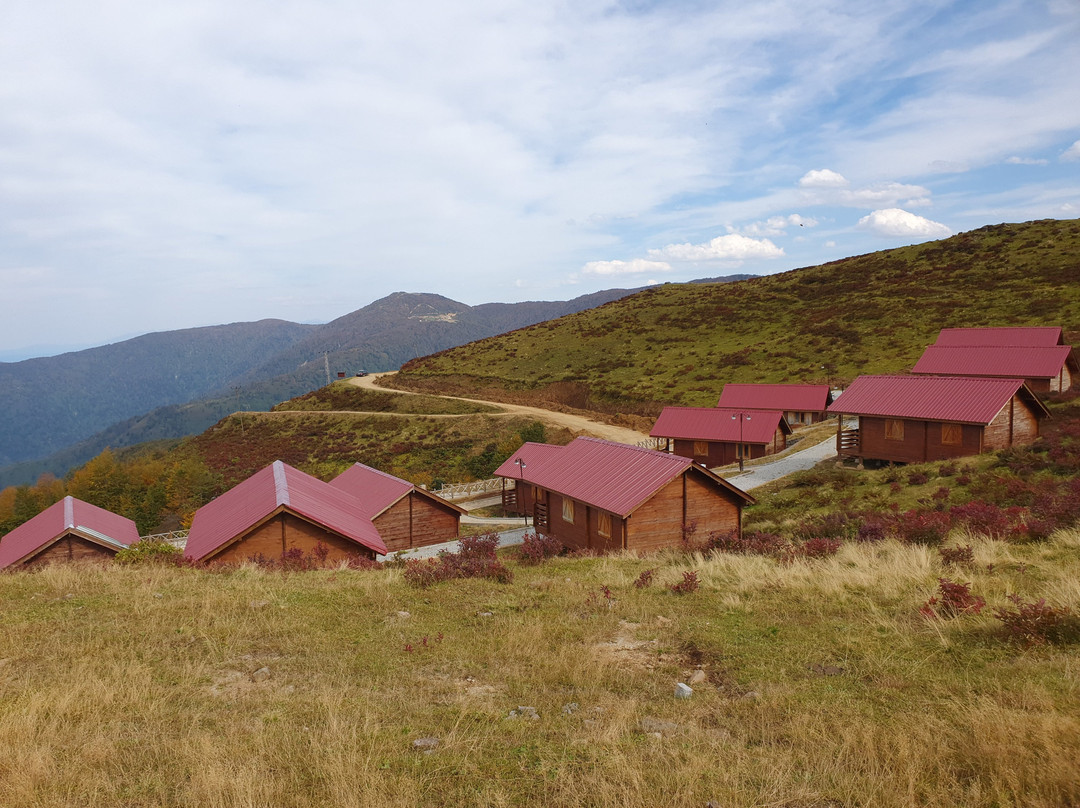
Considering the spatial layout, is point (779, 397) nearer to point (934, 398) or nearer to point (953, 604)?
point (934, 398)

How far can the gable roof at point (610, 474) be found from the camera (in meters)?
24.3

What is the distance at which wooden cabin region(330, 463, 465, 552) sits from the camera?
33.5 meters

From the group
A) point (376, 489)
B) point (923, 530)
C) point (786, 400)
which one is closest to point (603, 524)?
point (923, 530)

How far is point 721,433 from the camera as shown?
5156 centimetres

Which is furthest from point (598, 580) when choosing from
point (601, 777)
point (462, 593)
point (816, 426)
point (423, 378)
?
point (423, 378)

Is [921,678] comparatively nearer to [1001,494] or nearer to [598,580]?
[598,580]

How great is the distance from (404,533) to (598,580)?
20.6 meters

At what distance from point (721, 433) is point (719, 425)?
0.87 metres

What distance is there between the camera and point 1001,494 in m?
26.0

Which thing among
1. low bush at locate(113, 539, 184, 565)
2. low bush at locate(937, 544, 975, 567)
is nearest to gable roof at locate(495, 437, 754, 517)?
low bush at locate(937, 544, 975, 567)

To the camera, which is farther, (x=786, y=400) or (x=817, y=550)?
(x=786, y=400)

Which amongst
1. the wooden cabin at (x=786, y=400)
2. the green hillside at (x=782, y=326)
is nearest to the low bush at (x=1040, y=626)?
the wooden cabin at (x=786, y=400)

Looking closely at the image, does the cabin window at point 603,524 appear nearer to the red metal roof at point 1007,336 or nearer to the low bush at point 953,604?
the low bush at point 953,604

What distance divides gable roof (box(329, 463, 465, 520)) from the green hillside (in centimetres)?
4647
